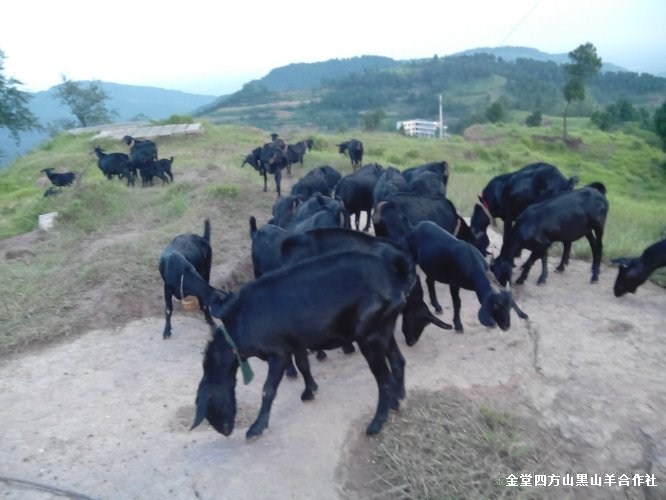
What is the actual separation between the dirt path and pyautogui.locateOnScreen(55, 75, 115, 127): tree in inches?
1778

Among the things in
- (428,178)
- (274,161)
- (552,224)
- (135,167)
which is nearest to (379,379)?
(552,224)

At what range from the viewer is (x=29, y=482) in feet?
14.1

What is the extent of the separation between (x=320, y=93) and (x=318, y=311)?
95.6m

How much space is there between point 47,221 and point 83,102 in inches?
1596

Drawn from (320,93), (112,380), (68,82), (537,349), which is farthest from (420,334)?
(320,93)

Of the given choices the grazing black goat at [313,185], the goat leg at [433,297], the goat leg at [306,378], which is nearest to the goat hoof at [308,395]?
the goat leg at [306,378]

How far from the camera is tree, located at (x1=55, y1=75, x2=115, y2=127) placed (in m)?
46.8

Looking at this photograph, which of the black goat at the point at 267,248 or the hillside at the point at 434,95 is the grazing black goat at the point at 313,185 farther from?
the hillside at the point at 434,95

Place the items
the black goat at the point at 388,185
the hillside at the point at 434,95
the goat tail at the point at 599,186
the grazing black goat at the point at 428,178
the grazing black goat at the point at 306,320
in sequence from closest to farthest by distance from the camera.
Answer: the grazing black goat at the point at 306,320, the goat tail at the point at 599,186, the black goat at the point at 388,185, the grazing black goat at the point at 428,178, the hillside at the point at 434,95

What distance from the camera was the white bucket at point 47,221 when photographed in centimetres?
1102

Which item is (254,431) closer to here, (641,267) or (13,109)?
(641,267)

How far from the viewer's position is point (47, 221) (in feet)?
36.7

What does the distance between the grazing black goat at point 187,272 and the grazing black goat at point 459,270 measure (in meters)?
2.17

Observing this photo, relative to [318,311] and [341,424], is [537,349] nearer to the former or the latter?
[341,424]
